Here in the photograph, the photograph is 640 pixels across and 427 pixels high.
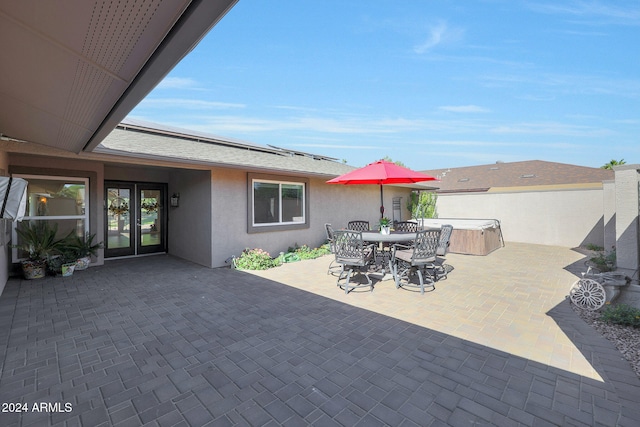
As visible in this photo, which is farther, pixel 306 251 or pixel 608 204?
pixel 608 204

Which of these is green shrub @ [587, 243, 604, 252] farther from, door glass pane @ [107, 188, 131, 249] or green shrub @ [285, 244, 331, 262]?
door glass pane @ [107, 188, 131, 249]

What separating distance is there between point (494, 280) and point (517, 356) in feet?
11.6

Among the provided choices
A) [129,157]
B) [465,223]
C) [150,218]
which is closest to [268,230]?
[129,157]

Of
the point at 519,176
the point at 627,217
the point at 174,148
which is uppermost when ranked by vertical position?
the point at 519,176

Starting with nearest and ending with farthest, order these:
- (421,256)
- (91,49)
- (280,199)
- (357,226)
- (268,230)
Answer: (91,49)
(421,256)
(268,230)
(357,226)
(280,199)

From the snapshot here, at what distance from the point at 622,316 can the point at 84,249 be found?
34.8ft

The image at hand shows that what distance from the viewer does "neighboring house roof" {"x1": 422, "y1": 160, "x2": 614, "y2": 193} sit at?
13352mm

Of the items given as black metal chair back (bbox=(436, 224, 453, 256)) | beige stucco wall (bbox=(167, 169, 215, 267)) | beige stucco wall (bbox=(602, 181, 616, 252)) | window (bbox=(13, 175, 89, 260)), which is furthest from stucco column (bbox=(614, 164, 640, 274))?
window (bbox=(13, 175, 89, 260))

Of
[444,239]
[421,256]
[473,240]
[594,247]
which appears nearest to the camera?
[421,256]

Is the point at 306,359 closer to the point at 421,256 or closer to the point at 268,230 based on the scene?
the point at 421,256

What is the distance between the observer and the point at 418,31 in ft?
24.7

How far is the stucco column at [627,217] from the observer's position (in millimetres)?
4801

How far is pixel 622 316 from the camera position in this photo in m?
3.74

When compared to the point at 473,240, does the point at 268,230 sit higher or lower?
higher
